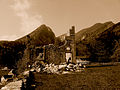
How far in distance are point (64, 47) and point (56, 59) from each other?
189 cm

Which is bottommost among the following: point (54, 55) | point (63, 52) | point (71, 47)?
point (54, 55)

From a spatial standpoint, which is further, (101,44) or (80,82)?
(101,44)

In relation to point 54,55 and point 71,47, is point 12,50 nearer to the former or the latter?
point 54,55

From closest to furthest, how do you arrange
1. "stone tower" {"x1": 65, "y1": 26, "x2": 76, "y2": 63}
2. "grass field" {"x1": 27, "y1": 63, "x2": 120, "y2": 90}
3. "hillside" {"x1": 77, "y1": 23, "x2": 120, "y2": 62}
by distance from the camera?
"grass field" {"x1": 27, "y1": 63, "x2": 120, "y2": 90}
"stone tower" {"x1": 65, "y1": 26, "x2": 76, "y2": 63}
"hillside" {"x1": 77, "y1": 23, "x2": 120, "y2": 62}

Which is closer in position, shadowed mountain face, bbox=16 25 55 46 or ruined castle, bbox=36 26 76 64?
ruined castle, bbox=36 26 76 64

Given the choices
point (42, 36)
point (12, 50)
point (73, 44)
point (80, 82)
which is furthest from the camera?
point (42, 36)

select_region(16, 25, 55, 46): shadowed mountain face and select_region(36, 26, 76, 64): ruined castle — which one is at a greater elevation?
select_region(16, 25, 55, 46): shadowed mountain face

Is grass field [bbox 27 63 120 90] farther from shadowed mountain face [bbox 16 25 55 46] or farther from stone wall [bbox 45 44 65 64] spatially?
shadowed mountain face [bbox 16 25 55 46]

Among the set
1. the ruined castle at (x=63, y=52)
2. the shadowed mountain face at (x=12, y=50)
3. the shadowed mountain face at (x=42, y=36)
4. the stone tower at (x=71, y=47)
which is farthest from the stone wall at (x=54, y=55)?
the shadowed mountain face at (x=42, y=36)

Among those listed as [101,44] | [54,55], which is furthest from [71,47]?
[101,44]

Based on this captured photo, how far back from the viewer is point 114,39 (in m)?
26.6

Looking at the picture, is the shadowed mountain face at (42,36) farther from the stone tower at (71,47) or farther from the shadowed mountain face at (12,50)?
the stone tower at (71,47)

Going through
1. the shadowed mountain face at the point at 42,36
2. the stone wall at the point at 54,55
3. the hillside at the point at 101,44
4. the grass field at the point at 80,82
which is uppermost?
the shadowed mountain face at the point at 42,36

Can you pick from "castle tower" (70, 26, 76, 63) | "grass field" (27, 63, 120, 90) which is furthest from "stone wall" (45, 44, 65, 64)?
"grass field" (27, 63, 120, 90)
